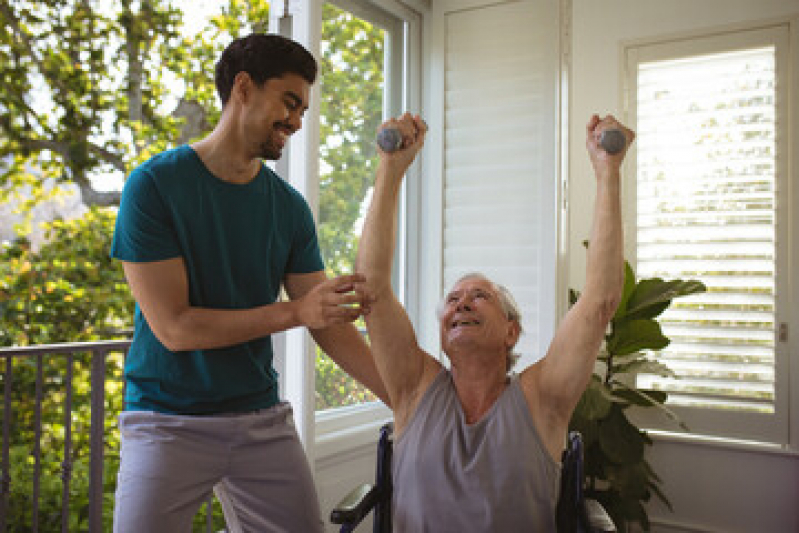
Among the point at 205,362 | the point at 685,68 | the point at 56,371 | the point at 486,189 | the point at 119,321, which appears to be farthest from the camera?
the point at 119,321

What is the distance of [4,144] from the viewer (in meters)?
5.12

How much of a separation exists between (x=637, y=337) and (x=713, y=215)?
779 mm

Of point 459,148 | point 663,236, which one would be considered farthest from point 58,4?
point 663,236

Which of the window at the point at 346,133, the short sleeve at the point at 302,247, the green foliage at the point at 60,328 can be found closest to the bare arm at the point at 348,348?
the short sleeve at the point at 302,247

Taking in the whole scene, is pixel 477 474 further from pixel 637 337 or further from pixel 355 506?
pixel 637 337

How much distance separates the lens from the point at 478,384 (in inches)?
69.2

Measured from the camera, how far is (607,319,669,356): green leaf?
305 centimetres

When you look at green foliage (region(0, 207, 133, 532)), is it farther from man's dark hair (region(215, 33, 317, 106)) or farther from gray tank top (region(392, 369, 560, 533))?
man's dark hair (region(215, 33, 317, 106))

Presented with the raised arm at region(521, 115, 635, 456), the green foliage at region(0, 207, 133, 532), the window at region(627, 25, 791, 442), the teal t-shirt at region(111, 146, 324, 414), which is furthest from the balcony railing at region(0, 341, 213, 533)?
the window at region(627, 25, 791, 442)

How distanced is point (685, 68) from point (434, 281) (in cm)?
166

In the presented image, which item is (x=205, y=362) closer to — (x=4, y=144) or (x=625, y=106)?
(x=625, y=106)

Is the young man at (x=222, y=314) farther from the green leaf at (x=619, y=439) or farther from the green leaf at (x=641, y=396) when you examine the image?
the green leaf at (x=641, y=396)

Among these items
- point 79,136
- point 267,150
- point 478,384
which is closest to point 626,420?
point 478,384

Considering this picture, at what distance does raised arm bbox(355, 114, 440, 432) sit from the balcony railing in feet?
3.73
